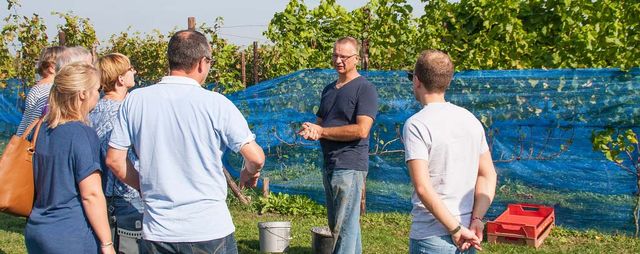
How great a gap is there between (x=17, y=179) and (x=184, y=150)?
1.04 m

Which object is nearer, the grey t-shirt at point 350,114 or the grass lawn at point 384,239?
the grey t-shirt at point 350,114

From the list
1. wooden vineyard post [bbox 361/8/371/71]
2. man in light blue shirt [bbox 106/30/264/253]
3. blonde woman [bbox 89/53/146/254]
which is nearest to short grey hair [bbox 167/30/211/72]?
man in light blue shirt [bbox 106/30/264/253]

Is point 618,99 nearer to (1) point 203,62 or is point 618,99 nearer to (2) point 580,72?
(2) point 580,72

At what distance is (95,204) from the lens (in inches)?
121

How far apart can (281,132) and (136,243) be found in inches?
182

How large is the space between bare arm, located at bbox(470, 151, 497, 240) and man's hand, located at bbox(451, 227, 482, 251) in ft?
0.11

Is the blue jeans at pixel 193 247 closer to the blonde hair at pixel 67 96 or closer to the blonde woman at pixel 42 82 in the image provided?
→ the blonde hair at pixel 67 96

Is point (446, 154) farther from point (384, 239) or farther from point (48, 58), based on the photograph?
point (384, 239)

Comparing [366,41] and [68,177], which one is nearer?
[68,177]

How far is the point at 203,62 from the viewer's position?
2.95m

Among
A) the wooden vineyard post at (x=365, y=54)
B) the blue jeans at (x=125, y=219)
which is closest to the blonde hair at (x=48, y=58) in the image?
the blue jeans at (x=125, y=219)

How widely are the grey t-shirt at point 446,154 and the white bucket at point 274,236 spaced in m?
3.14

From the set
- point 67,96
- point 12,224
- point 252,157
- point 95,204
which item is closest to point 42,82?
point 67,96

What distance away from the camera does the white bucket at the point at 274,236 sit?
5.98 meters
